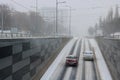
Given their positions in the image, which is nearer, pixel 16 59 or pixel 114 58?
pixel 16 59

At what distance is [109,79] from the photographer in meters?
35.6

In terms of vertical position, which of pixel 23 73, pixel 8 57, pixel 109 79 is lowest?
pixel 109 79

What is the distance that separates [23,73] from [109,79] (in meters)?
14.2

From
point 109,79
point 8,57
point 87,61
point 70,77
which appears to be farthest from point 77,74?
point 8,57

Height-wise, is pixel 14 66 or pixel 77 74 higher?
pixel 14 66

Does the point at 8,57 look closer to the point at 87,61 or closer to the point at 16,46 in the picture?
the point at 16,46

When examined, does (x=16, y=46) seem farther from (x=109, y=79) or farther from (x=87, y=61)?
(x=87, y=61)

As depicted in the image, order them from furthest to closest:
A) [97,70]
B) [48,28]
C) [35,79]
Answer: [48,28]
[97,70]
[35,79]

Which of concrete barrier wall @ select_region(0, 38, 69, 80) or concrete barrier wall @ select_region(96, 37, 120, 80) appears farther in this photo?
concrete barrier wall @ select_region(96, 37, 120, 80)

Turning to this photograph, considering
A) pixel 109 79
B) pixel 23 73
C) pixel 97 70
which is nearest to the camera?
pixel 23 73

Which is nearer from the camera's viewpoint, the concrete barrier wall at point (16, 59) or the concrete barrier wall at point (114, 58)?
the concrete barrier wall at point (16, 59)

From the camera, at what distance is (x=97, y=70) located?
42.7 m

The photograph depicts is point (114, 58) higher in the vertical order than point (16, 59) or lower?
lower

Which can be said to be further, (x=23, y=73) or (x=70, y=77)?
(x=70, y=77)
